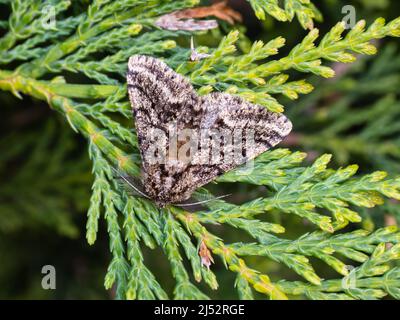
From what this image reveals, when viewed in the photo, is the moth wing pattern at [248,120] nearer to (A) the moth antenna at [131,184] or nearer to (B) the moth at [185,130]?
(B) the moth at [185,130]

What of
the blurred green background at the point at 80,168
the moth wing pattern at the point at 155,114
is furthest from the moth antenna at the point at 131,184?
the blurred green background at the point at 80,168

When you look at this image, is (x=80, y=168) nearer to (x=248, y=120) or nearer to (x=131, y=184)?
(x=131, y=184)

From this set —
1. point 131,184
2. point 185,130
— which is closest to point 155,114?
point 185,130

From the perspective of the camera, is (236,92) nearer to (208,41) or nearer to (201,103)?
(201,103)

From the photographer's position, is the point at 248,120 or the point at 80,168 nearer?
the point at 248,120

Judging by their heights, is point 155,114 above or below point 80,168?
above

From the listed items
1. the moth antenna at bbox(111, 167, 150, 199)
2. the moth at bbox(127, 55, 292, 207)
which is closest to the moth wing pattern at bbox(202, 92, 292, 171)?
the moth at bbox(127, 55, 292, 207)
